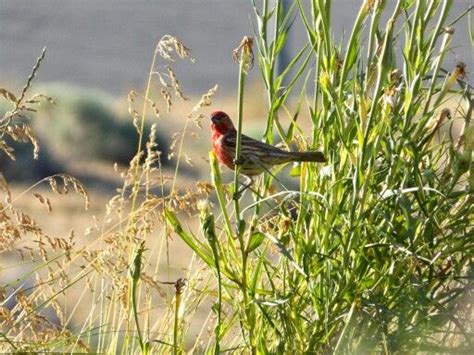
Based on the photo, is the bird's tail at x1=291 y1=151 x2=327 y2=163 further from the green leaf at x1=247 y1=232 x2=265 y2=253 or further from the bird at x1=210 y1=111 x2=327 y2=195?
the green leaf at x1=247 y1=232 x2=265 y2=253

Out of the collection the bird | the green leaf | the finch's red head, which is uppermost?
the finch's red head

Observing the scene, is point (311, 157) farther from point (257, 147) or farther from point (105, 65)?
point (105, 65)

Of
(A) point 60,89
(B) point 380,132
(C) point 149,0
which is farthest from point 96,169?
(B) point 380,132

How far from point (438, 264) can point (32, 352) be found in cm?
84

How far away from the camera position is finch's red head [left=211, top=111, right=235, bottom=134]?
8.23 ft

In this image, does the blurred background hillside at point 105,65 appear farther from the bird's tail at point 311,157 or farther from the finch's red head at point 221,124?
the bird's tail at point 311,157

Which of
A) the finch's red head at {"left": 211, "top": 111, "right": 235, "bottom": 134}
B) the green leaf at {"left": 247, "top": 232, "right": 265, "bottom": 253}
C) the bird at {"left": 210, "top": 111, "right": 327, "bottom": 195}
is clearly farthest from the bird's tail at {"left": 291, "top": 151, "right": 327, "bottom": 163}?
the finch's red head at {"left": 211, "top": 111, "right": 235, "bottom": 134}

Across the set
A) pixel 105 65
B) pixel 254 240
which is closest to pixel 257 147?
pixel 254 240

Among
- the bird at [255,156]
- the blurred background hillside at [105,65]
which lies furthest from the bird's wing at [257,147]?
the blurred background hillside at [105,65]

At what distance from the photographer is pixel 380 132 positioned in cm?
195

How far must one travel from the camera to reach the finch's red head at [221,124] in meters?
2.51

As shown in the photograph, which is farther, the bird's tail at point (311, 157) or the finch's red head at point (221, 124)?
the finch's red head at point (221, 124)

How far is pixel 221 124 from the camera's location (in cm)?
254

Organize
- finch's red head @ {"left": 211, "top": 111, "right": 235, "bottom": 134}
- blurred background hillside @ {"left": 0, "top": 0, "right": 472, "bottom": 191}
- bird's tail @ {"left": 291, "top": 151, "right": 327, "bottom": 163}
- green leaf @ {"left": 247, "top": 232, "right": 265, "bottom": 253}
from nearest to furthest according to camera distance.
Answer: green leaf @ {"left": 247, "top": 232, "right": 265, "bottom": 253} < bird's tail @ {"left": 291, "top": 151, "right": 327, "bottom": 163} < finch's red head @ {"left": 211, "top": 111, "right": 235, "bottom": 134} < blurred background hillside @ {"left": 0, "top": 0, "right": 472, "bottom": 191}
